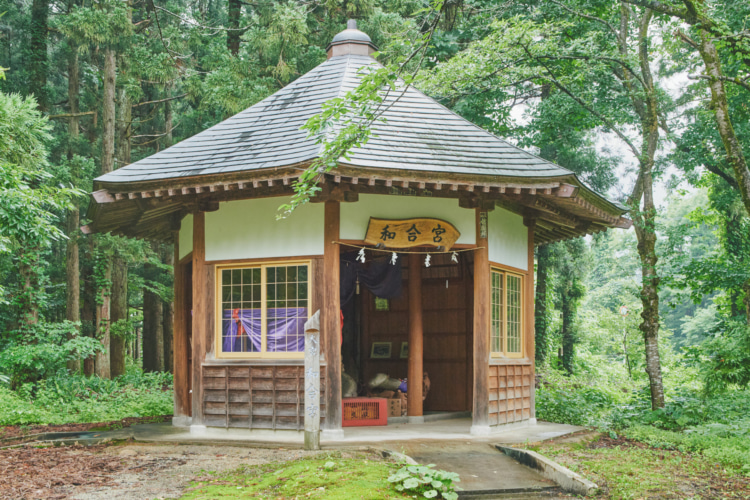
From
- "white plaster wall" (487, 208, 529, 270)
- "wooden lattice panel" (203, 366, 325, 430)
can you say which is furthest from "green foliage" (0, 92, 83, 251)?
"white plaster wall" (487, 208, 529, 270)

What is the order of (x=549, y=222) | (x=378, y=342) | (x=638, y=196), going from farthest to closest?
(x=638, y=196)
(x=378, y=342)
(x=549, y=222)

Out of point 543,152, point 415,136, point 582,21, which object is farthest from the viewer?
point 543,152

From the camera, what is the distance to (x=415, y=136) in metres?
10.3

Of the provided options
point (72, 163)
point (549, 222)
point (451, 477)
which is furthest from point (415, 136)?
point (72, 163)

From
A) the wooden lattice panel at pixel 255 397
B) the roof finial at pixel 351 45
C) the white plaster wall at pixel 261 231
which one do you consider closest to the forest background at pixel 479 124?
the roof finial at pixel 351 45

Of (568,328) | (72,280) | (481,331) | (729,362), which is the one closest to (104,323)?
(72,280)

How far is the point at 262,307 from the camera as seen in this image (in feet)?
31.9

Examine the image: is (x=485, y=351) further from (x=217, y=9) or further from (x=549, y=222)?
(x=217, y=9)

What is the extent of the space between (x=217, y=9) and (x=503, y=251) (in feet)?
60.3

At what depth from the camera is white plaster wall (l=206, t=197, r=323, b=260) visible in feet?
31.3

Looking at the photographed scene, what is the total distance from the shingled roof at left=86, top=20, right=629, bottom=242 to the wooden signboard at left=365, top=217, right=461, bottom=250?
1.77 ft

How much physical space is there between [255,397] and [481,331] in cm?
344

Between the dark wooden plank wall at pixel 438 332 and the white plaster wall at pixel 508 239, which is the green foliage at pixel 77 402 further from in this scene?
the white plaster wall at pixel 508 239

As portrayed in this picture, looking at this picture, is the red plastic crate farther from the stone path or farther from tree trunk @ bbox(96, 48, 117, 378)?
tree trunk @ bbox(96, 48, 117, 378)
